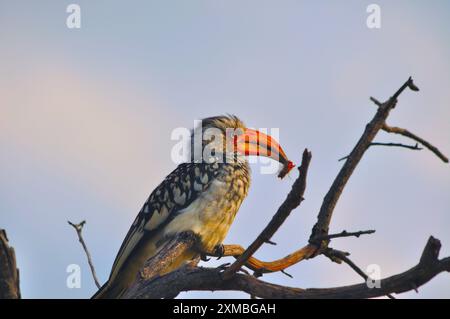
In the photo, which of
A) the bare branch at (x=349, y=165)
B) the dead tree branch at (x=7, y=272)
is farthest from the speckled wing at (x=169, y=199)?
the bare branch at (x=349, y=165)

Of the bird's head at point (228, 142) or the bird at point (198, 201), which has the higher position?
the bird's head at point (228, 142)

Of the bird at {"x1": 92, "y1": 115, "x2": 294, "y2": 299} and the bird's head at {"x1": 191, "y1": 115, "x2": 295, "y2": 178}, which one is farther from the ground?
the bird's head at {"x1": 191, "y1": 115, "x2": 295, "y2": 178}

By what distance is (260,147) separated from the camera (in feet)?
22.7

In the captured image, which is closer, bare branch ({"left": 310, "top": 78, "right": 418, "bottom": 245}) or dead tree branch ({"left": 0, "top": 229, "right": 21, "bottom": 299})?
dead tree branch ({"left": 0, "top": 229, "right": 21, "bottom": 299})

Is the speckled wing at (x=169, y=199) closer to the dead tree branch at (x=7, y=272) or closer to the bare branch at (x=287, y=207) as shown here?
the dead tree branch at (x=7, y=272)

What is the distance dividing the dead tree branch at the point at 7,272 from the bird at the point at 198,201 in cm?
134

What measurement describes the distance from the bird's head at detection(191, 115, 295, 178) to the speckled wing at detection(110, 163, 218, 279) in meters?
0.25

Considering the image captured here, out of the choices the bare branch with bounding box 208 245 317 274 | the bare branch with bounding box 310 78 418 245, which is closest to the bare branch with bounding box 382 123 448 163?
the bare branch with bounding box 310 78 418 245

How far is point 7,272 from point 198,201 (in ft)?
8.19

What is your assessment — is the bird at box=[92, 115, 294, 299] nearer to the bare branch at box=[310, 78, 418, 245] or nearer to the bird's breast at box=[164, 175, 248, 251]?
the bird's breast at box=[164, 175, 248, 251]

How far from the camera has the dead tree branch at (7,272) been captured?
4.14 metres

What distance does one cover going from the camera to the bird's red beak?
6.43m

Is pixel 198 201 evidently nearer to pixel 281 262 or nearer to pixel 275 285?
pixel 281 262
